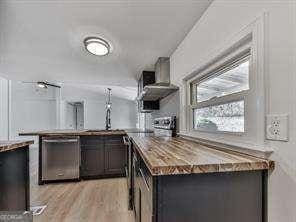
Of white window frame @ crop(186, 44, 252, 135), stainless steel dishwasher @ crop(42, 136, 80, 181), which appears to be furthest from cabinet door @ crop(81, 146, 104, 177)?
white window frame @ crop(186, 44, 252, 135)

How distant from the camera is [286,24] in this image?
93cm

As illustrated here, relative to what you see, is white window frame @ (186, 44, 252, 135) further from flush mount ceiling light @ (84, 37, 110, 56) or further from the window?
flush mount ceiling light @ (84, 37, 110, 56)

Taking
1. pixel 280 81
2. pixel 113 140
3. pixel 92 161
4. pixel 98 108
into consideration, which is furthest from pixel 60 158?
pixel 98 108

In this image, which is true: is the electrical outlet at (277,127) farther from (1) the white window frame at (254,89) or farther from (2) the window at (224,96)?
(2) the window at (224,96)

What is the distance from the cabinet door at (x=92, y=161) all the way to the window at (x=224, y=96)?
210 centimetres

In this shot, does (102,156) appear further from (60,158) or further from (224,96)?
(224,96)

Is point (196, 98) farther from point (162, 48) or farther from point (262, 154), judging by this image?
point (262, 154)

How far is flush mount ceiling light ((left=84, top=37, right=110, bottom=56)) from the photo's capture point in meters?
2.53

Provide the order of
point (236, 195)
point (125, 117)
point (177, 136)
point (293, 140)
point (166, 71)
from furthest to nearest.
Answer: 1. point (125, 117)
2. point (166, 71)
3. point (177, 136)
4. point (236, 195)
5. point (293, 140)

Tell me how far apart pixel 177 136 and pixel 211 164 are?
5.44 ft

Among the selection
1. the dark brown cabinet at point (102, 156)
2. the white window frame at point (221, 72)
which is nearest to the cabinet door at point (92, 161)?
the dark brown cabinet at point (102, 156)

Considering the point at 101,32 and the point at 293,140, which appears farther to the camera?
the point at 101,32

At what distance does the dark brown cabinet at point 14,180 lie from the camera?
170cm

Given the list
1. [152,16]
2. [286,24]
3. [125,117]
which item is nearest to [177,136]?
[152,16]
